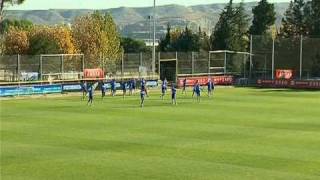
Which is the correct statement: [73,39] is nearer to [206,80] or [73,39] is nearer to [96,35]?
[96,35]

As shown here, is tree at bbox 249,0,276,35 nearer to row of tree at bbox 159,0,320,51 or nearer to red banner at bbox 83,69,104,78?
row of tree at bbox 159,0,320,51

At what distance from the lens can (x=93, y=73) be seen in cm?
5959

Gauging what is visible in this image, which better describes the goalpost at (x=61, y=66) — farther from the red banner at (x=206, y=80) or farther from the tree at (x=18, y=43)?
the tree at (x=18, y=43)

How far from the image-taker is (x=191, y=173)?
61.1 ft

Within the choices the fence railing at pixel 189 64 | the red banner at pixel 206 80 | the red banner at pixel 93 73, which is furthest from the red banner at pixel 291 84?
the red banner at pixel 93 73

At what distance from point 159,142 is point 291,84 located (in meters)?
45.3

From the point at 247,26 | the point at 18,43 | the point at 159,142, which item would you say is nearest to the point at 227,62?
the point at 247,26

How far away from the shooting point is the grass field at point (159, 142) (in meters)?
19.0

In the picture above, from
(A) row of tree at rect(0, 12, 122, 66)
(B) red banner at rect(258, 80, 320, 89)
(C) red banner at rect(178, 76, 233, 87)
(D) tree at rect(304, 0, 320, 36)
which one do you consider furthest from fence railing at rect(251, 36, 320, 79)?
(A) row of tree at rect(0, 12, 122, 66)

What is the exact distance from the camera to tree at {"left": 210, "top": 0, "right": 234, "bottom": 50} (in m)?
93.2

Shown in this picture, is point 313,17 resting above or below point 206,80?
above

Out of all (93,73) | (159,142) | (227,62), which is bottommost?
(159,142)

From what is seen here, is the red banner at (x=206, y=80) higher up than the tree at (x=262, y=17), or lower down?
lower down

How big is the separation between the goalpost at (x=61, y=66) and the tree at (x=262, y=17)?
43.1 meters
